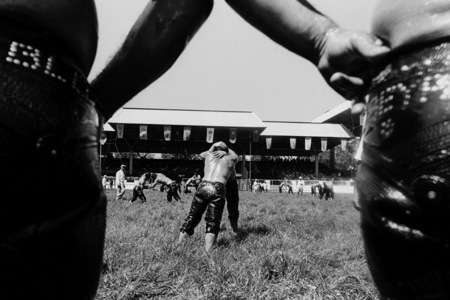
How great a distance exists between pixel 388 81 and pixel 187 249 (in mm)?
4183

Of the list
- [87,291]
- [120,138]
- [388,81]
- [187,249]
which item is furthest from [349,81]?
[120,138]

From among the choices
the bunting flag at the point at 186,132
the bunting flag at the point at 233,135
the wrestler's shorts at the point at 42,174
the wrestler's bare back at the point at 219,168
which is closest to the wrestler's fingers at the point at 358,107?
the wrestler's shorts at the point at 42,174

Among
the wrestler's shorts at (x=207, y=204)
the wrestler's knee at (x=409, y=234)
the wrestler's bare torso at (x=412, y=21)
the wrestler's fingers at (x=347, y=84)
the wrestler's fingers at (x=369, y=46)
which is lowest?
the wrestler's shorts at (x=207, y=204)

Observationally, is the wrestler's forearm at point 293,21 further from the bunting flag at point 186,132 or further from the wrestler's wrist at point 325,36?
the bunting flag at point 186,132

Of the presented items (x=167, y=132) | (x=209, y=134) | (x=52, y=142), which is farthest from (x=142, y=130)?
(x=52, y=142)

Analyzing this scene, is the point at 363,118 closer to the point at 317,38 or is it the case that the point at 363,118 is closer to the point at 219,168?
the point at 317,38

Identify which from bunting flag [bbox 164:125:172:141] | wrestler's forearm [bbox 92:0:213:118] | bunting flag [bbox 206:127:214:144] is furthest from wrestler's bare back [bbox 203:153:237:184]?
bunting flag [bbox 164:125:172:141]

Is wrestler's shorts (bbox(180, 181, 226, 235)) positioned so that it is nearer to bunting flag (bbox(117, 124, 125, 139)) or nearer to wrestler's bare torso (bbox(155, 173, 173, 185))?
wrestler's bare torso (bbox(155, 173, 173, 185))

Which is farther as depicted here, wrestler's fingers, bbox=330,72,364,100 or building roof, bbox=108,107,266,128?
building roof, bbox=108,107,266,128

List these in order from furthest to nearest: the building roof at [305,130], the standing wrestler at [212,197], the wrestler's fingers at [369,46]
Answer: the building roof at [305,130]
the standing wrestler at [212,197]
the wrestler's fingers at [369,46]

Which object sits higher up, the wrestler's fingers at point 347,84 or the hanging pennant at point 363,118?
the wrestler's fingers at point 347,84

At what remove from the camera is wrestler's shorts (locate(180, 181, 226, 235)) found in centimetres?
569

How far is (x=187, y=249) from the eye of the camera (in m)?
4.80

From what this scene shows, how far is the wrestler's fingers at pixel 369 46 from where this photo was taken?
0.92 metres
